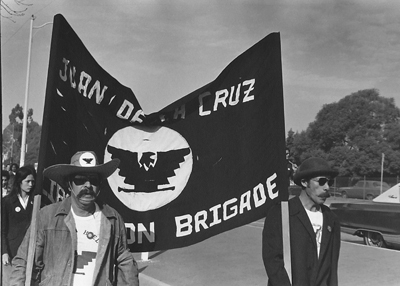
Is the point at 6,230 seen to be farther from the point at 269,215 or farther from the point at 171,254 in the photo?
the point at 171,254

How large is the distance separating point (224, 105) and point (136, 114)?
2.08 ft

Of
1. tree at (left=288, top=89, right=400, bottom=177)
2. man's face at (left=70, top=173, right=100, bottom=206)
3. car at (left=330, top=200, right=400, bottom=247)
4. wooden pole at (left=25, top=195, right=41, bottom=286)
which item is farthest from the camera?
tree at (left=288, top=89, right=400, bottom=177)

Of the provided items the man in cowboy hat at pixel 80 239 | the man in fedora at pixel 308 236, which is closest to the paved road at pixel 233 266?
the man in fedora at pixel 308 236

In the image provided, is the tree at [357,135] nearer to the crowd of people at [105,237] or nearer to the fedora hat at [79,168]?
the crowd of people at [105,237]

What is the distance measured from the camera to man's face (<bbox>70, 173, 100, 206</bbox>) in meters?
2.96

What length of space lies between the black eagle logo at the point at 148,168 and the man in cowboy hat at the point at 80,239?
0.68 m

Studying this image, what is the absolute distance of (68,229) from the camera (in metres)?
2.91

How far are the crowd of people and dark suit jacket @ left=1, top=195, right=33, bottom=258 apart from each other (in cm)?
261

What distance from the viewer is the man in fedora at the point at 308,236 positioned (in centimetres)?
315

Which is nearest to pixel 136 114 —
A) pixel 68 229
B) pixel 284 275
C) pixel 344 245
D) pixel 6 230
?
pixel 68 229

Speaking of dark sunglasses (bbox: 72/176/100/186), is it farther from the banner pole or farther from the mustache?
the banner pole

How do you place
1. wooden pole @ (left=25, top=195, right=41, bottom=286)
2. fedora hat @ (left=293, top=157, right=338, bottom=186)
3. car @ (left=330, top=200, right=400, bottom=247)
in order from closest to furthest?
1. wooden pole @ (left=25, top=195, right=41, bottom=286)
2. fedora hat @ (left=293, top=157, right=338, bottom=186)
3. car @ (left=330, top=200, right=400, bottom=247)

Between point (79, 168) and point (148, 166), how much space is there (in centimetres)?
92

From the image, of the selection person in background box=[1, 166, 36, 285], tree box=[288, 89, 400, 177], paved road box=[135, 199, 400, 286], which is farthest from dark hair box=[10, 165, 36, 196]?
tree box=[288, 89, 400, 177]
